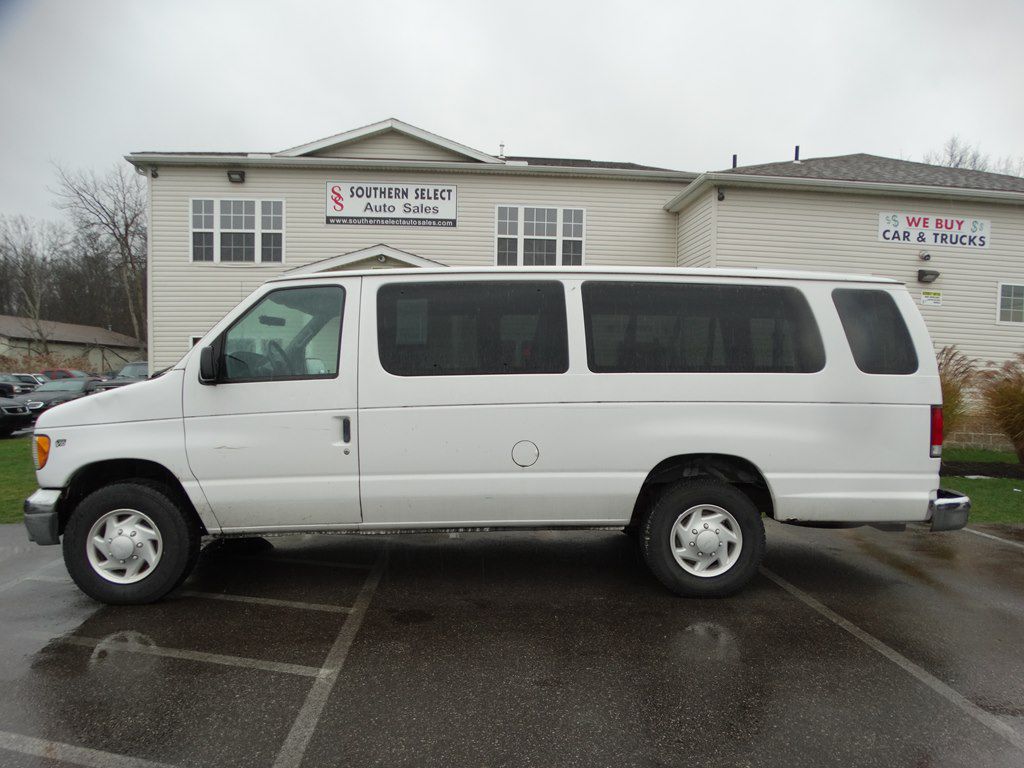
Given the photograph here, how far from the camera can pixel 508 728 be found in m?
2.74

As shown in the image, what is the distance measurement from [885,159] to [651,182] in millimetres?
7045

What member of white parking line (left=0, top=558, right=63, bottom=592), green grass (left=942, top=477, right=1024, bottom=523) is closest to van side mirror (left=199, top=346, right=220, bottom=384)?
white parking line (left=0, top=558, right=63, bottom=592)

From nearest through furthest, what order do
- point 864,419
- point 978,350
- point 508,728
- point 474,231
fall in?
point 508,728 < point 864,419 < point 978,350 < point 474,231

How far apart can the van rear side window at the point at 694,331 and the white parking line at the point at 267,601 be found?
2.30 m

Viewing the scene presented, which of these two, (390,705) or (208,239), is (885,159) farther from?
(390,705)

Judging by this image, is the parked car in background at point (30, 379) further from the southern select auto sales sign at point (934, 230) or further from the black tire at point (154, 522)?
the southern select auto sales sign at point (934, 230)

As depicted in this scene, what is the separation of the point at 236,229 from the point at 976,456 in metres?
16.4

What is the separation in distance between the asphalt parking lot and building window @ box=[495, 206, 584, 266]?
11.2 metres

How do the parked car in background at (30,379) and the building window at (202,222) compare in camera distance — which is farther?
the parked car in background at (30,379)

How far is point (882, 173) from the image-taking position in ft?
48.9

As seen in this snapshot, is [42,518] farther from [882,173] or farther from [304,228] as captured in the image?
[882,173]

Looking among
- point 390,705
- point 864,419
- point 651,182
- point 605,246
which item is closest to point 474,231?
point 605,246

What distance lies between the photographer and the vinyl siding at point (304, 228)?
15.0 m

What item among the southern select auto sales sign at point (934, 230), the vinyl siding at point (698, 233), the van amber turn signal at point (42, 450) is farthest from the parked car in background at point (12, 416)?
the southern select auto sales sign at point (934, 230)
